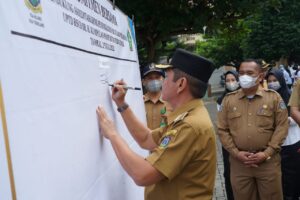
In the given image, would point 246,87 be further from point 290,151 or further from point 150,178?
point 150,178

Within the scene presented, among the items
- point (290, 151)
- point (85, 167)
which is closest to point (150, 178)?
point (85, 167)

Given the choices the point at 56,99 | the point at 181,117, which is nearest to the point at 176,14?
the point at 181,117

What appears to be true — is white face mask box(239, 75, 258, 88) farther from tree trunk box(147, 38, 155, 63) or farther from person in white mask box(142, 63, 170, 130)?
tree trunk box(147, 38, 155, 63)

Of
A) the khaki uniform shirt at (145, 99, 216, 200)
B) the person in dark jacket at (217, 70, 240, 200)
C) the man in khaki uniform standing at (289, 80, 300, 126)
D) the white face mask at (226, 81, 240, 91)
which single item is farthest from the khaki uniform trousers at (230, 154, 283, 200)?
the khaki uniform shirt at (145, 99, 216, 200)

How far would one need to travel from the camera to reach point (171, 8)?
719 cm

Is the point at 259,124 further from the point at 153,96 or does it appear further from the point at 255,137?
the point at 153,96

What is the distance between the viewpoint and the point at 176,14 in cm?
722

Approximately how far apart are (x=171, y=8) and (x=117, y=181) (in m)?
5.13

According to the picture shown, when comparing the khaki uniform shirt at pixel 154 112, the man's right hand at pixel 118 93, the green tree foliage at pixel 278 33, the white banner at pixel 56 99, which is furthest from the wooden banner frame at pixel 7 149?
the green tree foliage at pixel 278 33

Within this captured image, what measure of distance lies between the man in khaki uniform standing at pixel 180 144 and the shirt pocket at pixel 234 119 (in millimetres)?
2128

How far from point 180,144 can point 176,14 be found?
5.32m

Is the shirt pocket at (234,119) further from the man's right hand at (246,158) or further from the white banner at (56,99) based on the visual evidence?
the white banner at (56,99)

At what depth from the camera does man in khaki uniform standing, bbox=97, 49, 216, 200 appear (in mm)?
2160

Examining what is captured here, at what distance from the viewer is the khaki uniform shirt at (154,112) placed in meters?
4.98
